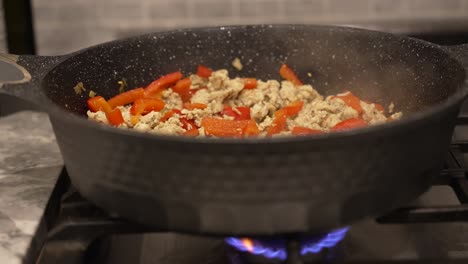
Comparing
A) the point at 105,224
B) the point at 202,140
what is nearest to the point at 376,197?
the point at 202,140

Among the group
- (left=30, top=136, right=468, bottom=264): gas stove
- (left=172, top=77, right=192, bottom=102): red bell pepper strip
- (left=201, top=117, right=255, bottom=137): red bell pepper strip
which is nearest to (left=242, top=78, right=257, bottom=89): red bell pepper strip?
(left=172, top=77, right=192, bottom=102): red bell pepper strip

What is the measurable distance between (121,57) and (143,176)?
479mm

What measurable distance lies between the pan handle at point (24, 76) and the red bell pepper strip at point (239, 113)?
31 cm

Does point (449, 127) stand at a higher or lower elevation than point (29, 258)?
higher

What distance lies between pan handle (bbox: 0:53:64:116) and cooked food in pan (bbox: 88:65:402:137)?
0.14m

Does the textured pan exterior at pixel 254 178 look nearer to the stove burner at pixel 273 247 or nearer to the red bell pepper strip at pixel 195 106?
the stove burner at pixel 273 247

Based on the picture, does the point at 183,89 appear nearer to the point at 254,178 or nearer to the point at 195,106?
the point at 195,106

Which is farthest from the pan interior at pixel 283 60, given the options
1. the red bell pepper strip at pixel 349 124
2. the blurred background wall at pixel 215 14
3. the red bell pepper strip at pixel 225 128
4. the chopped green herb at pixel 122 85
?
the blurred background wall at pixel 215 14

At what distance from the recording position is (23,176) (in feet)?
3.97

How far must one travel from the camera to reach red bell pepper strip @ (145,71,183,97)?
4.19 feet

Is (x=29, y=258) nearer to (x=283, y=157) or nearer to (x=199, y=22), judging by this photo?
(x=283, y=157)

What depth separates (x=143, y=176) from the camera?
837 mm

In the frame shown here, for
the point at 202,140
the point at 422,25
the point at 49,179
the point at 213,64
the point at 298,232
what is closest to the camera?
the point at 202,140

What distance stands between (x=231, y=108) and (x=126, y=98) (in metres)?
0.19
